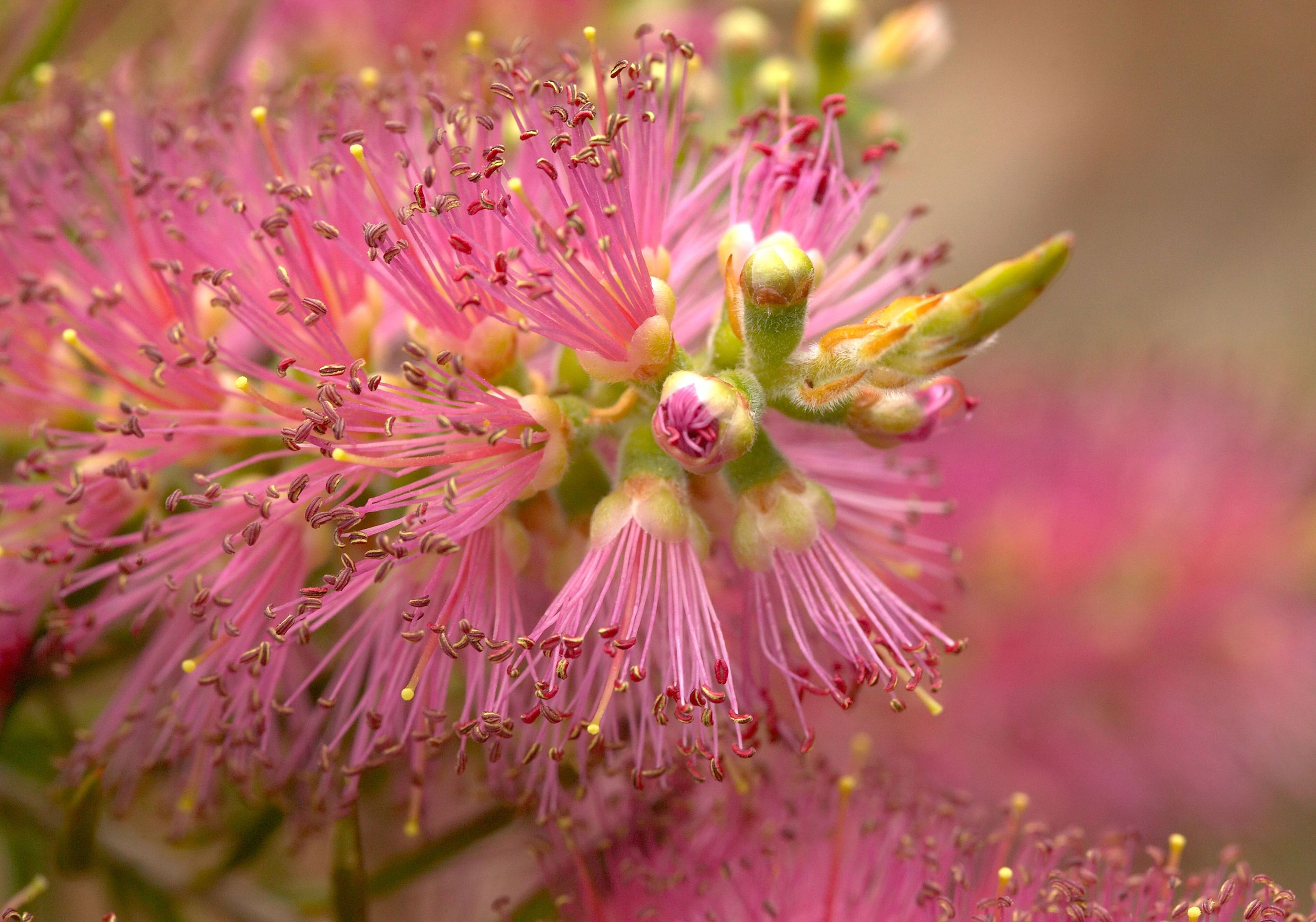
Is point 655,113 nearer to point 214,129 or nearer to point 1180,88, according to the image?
point 214,129

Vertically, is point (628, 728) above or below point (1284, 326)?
below

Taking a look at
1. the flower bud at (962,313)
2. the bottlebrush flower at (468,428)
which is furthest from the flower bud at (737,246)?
the flower bud at (962,313)

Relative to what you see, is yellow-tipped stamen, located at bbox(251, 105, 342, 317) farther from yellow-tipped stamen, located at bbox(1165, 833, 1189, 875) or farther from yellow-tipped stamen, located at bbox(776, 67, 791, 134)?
yellow-tipped stamen, located at bbox(1165, 833, 1189, 875)

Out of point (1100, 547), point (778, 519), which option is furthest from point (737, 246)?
point (1100, 547)

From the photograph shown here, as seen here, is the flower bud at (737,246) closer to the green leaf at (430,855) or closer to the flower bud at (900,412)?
the flower bud at (900,412)

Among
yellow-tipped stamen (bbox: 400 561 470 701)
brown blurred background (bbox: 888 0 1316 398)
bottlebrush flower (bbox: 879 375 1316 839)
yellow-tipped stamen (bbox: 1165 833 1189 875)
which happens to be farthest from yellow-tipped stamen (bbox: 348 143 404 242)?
brown blurred background (bbox: 888 0 1316 398)

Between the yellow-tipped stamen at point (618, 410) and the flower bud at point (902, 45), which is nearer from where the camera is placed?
the yellow-tipped stamen at point (618, 410)

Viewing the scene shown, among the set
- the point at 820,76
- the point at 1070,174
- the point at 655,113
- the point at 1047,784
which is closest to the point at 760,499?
the point at 655,113
